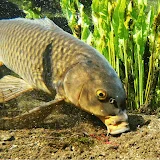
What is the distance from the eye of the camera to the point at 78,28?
17.1 feet

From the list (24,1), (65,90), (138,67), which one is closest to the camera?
(65,90)

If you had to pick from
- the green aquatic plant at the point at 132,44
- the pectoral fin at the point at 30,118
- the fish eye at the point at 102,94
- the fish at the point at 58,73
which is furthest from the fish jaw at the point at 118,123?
the green aquatic plant at the point at 132,44

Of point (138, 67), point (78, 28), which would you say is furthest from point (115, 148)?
point (78, 28)

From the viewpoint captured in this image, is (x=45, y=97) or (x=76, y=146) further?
(x=45, y=97)

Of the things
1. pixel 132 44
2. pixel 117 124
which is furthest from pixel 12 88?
pixel 132 44

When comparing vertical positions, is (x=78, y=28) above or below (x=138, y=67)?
above

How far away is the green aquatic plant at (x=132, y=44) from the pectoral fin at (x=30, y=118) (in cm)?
139

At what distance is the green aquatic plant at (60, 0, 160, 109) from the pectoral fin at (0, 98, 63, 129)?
139 centimetres

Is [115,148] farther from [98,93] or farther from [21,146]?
[21,146]

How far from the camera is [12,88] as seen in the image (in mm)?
4309

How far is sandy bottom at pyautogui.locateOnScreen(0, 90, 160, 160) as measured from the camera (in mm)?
3090

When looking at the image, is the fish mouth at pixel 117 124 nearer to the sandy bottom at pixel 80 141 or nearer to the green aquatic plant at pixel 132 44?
the sandy bottom at pixel 80 141

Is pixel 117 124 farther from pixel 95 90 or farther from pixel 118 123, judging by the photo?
pixel 95 90

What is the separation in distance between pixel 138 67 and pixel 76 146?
1851 millimetres
